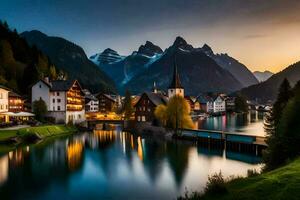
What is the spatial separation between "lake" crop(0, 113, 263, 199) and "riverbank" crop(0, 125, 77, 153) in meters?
3.05

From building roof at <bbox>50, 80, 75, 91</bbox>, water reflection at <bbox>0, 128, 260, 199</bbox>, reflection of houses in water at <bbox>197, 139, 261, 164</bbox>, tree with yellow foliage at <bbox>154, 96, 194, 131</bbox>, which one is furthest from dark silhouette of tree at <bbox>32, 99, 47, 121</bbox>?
reflection of houses in water at <bbox>197, 139, 261, 164</bbox>

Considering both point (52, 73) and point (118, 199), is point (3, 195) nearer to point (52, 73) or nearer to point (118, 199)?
point (118, 199)

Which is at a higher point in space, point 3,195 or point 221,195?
point 221,195

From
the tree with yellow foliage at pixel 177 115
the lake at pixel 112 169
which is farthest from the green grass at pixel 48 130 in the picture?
the tree with yellow foliage at pixel 177 115

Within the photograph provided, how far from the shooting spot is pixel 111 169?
4941 centimetres

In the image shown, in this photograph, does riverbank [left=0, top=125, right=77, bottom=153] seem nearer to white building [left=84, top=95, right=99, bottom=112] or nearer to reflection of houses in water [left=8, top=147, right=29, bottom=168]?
reflection of houses in water [left=8, top=147, right=29, bottom=168]

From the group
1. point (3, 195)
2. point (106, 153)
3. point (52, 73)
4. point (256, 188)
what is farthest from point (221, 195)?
point (52, 73)

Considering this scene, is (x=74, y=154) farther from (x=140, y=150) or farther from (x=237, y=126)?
(x=237, y=126)

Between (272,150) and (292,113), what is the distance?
4.39 metres

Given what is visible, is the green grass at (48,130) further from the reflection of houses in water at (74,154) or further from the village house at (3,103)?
the village house at (3,103)

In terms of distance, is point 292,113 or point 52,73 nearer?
point 292,113

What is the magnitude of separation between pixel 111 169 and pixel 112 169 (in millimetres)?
147

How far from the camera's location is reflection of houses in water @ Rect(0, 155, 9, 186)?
4044 cm

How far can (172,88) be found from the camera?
126 m
